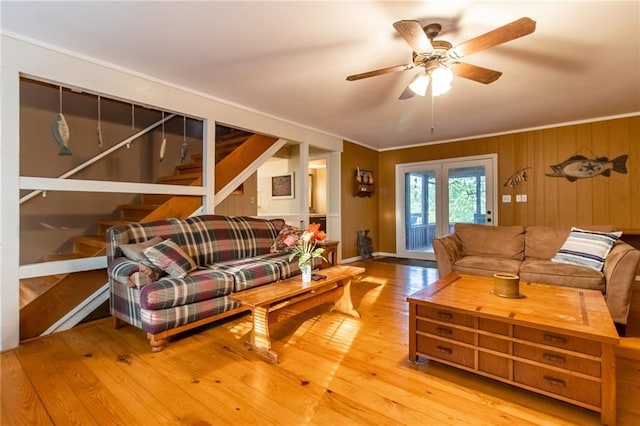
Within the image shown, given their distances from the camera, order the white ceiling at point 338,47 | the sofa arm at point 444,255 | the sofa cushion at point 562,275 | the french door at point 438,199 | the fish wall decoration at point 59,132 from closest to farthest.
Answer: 1. the white ceiling at point 338,47
2. the fish wall decoration at point 59,132
3. the sofa cushion at point 562,275
4. the sofa arm at point 444,255
5. the french door at point 438,199

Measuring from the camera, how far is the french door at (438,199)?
5609mm

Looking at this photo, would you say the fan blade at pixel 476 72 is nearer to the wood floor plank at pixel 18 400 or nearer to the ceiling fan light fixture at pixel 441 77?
the ceiling fan light fixture at pixel 441 77

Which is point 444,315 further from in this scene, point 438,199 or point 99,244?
point 438,199

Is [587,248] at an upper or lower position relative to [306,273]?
upper

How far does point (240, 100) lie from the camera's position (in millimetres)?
3797

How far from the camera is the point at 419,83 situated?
2449mm

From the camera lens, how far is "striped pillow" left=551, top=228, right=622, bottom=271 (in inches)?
119

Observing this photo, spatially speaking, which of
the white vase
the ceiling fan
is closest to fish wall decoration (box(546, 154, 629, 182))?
the ceiling fan

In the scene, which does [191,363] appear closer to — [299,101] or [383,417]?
[383,417]

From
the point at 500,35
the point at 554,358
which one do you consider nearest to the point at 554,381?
the point at 554,358

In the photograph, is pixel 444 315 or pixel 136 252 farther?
pixel 136 252

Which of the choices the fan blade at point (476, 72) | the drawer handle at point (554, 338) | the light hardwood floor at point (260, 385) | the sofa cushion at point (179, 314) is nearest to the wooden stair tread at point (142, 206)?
the light hardwood floor at point (260, 385)

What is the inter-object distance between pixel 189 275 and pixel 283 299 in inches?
32.5

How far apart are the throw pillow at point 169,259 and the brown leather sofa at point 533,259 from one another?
8.77 feet
